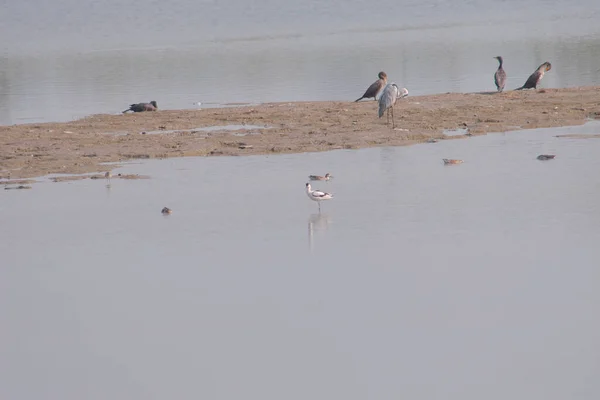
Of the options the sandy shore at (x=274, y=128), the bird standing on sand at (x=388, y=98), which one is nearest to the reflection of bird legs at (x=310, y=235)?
the sandy shore at (x=274, y=128)

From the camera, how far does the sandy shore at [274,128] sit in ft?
46.1

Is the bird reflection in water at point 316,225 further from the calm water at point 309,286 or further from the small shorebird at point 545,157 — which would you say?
the small shorebird at point 545,157

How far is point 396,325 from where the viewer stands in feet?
23.0

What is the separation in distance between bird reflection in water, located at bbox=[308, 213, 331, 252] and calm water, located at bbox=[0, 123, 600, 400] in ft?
0.12

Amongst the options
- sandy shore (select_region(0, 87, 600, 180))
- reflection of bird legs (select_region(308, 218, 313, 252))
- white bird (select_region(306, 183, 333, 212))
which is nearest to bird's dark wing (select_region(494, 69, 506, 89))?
sandy shore (select_region(0, 87, 600, 180))

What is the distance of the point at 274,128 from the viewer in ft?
51.2

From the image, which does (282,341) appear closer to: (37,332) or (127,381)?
(127,381)

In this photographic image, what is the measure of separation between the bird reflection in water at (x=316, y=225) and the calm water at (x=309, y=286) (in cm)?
4

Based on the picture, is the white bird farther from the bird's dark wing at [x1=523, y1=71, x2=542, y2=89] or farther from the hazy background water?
the bird's dark wing at [x1=523, y1=71, x2=542, y2=89]

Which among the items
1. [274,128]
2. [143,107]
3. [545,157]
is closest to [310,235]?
[545,157]

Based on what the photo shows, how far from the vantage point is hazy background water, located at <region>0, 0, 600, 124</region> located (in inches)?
828

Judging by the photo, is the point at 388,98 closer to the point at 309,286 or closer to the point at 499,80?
the point at 499,80

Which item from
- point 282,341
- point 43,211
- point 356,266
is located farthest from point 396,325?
point 43,211

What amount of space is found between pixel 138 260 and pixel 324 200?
235 cm
